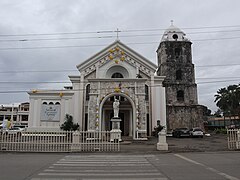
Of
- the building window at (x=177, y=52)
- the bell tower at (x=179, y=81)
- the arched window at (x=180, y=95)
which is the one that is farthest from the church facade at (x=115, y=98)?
the building window at (x=177, y=52)

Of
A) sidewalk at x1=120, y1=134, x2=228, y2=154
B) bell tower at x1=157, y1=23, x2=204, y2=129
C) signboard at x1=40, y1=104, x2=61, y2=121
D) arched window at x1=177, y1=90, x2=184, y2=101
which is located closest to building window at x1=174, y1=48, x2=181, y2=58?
bell tower at x1=157, y1=23, x2=204, y2=129

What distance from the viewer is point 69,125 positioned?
96.9 ft

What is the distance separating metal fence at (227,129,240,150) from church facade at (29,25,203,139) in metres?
11.4

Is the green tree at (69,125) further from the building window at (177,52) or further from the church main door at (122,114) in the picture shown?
the building window at (177,52)

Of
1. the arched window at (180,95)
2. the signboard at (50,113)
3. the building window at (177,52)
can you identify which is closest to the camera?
the signboard at (50,113)

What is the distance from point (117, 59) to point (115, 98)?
5.95 metres

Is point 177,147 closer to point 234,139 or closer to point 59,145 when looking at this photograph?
point 234,139

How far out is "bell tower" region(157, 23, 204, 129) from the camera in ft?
119

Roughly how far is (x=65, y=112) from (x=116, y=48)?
10885mm

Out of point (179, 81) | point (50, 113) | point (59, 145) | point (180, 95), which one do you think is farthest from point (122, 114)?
point (59, 145)

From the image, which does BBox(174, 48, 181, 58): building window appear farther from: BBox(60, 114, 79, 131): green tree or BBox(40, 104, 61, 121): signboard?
BBox(40, 104, 61, 121): signboard

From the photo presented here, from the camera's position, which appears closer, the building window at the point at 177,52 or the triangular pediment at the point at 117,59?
the triangular pediment at the point at 117,59

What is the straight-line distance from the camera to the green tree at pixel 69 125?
1152 inches

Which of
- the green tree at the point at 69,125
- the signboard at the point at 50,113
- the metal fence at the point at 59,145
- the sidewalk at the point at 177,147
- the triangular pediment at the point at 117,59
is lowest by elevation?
the sidewalk at the point at 177,147
